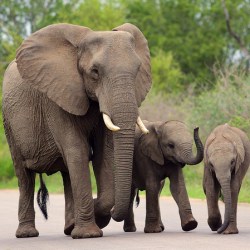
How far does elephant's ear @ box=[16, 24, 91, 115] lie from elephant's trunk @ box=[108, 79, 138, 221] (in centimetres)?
75

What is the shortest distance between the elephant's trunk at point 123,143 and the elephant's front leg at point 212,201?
6.09 feet

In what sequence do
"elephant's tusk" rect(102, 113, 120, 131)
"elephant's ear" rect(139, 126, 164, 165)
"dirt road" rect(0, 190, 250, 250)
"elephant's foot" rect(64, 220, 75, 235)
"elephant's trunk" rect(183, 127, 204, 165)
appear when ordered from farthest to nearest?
"elephant's ear" rect(139, 126, 164, 165) < "elephant's foot" rect(64, 220, 75, 235) < "elephant's trunk" rect(183, 127, 204, 165) < "elephant's tusk" rect(102, 113, 120, 131) < "dirt road" rect(0, 190, 250, 250)

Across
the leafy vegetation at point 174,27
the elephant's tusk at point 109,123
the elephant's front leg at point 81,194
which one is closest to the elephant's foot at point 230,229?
the elephant's front leg at point 81,194

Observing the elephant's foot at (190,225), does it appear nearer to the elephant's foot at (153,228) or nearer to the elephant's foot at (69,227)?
the elephant's foot at (153,228)

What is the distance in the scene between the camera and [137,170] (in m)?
14.8

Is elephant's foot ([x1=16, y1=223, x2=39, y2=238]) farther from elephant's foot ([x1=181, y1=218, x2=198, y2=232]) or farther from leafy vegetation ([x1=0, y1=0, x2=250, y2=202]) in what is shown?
leafy vegetation ([x1=0, y1=0, x2=250, y2=202])

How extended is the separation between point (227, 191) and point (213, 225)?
3.05 ft

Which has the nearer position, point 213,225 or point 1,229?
point 213,225

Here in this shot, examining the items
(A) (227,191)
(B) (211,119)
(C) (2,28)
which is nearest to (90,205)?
(A) (227,191)

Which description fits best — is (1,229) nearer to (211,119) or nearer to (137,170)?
(137,170)

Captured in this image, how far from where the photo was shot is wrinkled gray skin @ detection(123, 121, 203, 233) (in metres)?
14.1

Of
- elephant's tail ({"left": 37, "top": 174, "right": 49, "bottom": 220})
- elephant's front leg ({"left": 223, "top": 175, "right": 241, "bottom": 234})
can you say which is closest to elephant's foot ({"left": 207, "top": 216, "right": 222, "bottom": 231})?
elephant's front leg ({"left": 223, "top": 175, "right": 241, "bottom": 234})

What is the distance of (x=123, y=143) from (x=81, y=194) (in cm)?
105

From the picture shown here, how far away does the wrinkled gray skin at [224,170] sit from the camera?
44.0 feet
